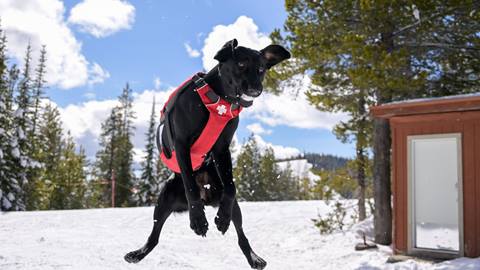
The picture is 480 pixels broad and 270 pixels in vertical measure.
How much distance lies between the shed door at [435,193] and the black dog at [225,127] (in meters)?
10.9

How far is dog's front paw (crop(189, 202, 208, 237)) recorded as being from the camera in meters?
1.66

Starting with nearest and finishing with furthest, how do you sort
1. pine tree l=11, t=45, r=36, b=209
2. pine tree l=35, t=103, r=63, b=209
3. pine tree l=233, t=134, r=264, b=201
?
pine tree l=233, t=134, r=264, b=201 → pine tree l=11, t=45, r=36, b=209 → pine tree l=35, t=103, r=63, b=209

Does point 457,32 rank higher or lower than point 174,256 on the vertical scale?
higher

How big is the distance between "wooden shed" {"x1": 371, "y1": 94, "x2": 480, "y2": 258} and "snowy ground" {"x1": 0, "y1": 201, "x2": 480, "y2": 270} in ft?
3.03

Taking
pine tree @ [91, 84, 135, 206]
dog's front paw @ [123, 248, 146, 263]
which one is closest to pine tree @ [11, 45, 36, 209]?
pine tree @ [91, 84, 135, 206]

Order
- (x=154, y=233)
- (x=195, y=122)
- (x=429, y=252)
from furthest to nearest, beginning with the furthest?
(x=429, y=252) → (x=154, y=233) → (x=195, y=122)

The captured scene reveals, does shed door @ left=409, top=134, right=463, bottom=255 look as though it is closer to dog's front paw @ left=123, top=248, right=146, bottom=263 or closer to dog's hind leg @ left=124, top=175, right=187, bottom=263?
dog's hind leg @ left=124, top=175, right=187, bottom=263

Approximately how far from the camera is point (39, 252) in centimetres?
1112

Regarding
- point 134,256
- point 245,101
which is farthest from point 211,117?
point 134,256

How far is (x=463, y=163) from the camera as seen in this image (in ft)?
37.4

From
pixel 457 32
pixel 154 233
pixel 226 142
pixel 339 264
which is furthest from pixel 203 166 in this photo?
pixel 457 32

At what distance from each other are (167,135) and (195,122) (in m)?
0.23

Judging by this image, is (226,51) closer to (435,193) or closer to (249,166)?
(249,166)

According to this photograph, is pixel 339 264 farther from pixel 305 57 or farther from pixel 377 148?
pixel 305 57
